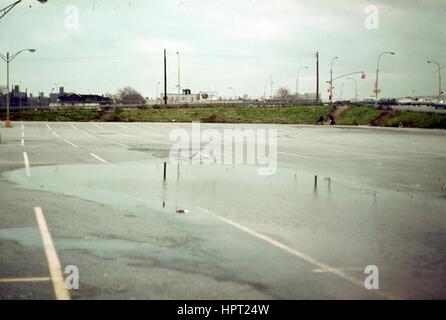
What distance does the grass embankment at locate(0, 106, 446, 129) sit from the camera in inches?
2458

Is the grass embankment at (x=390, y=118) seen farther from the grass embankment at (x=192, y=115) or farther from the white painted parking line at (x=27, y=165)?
the white painted parking line at (x=27, y=165)

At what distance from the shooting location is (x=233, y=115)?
256 feet

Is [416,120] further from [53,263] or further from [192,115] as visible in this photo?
[53,263]

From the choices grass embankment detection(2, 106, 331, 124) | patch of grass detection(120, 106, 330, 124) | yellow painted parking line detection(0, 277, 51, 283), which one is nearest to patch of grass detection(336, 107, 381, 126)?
grass embankment detection(2, 106, 331, 124)

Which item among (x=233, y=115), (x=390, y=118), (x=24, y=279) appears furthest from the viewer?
(x=233, y=115)

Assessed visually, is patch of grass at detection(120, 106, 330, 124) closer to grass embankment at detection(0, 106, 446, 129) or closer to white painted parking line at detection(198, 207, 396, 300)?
grass embankment at detection(0, 106, 446, 129)

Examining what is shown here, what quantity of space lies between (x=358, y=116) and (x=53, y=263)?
63129mm

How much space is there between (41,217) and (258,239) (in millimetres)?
4143

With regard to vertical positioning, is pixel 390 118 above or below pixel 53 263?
above

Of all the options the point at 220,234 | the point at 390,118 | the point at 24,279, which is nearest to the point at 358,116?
the point at 390,118
